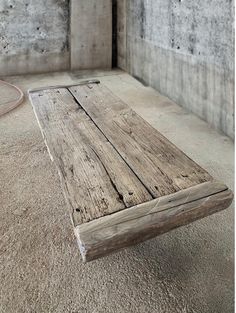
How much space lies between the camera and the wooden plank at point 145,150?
1.10 meters

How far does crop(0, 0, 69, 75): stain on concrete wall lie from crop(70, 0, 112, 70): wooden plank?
5.5 inches

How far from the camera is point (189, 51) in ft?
9.65

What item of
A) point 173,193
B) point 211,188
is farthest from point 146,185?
point 211,188

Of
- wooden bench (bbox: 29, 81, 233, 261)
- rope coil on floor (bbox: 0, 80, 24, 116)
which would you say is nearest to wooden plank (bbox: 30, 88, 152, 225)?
wooden bench (bbox: 29, 81, 233, 261)

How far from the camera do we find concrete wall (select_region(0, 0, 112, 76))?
172 inches

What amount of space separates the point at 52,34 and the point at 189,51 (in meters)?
2.51

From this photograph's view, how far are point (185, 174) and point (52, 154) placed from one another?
592 mm

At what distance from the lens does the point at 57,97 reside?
204 cm

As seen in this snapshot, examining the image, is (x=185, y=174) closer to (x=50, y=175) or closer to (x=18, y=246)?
(x=18, y=246)

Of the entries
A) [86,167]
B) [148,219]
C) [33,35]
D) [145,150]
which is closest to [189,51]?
[145,150]

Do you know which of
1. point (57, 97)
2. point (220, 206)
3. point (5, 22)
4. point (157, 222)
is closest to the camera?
point (157, 222)

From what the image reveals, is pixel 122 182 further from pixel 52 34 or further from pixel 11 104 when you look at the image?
pixel 52 34

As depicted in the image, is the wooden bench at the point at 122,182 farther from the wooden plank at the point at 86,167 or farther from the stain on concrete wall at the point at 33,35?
the stain on concrete wall at the point at 33,35

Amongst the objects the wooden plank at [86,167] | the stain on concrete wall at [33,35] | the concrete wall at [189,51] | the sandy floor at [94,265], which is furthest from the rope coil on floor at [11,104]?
the concrete wall at [189,51]
